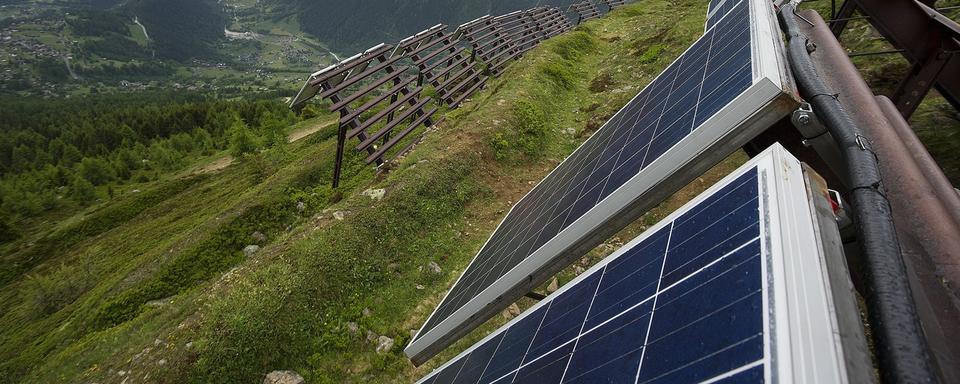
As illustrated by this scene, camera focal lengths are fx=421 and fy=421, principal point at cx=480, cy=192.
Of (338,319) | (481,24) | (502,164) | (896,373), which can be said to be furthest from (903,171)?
(481,24)

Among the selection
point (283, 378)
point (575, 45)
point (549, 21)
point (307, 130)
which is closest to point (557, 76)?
point (575, 45)

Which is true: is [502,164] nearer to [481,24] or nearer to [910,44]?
[910,44]

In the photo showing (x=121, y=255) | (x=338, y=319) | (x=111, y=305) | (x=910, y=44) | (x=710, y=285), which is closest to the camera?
(x=710, y=285)

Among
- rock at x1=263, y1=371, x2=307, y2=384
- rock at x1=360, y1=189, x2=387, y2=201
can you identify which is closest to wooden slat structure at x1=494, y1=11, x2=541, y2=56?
rock at x1=360, y1=189, x2=387, y2=201

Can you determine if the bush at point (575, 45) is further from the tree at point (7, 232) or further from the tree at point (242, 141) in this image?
the tree at point (7, 232)

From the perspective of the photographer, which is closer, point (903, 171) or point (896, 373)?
point (896, 373)

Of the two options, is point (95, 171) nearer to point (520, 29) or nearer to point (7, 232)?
point (7, 232)

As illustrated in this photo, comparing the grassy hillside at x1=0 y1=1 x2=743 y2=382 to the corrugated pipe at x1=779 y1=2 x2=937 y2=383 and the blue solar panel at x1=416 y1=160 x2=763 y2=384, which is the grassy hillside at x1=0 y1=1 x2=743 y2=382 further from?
the corrugated pipe at x1=779 y1=2 x2=937 y2=383

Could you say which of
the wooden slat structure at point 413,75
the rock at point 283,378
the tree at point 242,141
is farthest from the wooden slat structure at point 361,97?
the tree at point 242,141
